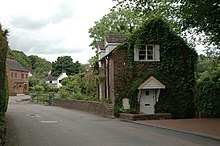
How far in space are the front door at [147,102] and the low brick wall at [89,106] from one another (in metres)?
2.68

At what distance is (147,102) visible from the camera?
1160 inches

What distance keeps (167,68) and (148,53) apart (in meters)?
2.08

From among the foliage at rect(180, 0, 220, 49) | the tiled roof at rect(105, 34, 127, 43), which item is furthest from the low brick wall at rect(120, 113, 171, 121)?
the tiled roof at rect(105, 34, 127, 43)

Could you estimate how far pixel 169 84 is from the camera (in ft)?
98.8

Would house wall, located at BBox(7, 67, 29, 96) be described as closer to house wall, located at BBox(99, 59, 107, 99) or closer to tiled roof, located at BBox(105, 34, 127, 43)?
house wall, located at BBox(99, 59, 107, 99)

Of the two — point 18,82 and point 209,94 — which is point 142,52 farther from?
point 18,82

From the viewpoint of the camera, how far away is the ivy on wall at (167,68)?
29531mm

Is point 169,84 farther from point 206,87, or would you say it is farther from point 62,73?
point 62,73

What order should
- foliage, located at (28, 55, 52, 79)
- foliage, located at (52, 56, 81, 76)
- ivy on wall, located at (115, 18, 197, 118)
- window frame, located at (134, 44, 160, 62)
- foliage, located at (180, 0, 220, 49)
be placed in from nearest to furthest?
foliage, located at (180, 0, 220, 49) → ivy on wall, located at (115, 18, 197, 118) → window frame, located at (134, 44, 160, 62) → foliage, located at (52, 56, 81, 76) → foliage, located at (28, 55, 52, 79)

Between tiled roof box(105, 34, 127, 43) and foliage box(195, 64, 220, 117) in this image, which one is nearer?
foliage box(195, 64, 220, 117)

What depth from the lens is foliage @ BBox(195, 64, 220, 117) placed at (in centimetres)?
2598

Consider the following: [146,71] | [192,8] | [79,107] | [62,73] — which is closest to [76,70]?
[62,73]

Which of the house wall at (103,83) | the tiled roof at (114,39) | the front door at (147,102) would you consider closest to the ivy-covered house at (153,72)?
the front door at (147,102)

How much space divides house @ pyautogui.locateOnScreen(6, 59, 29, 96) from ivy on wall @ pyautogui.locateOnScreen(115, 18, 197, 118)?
62.5 metres
